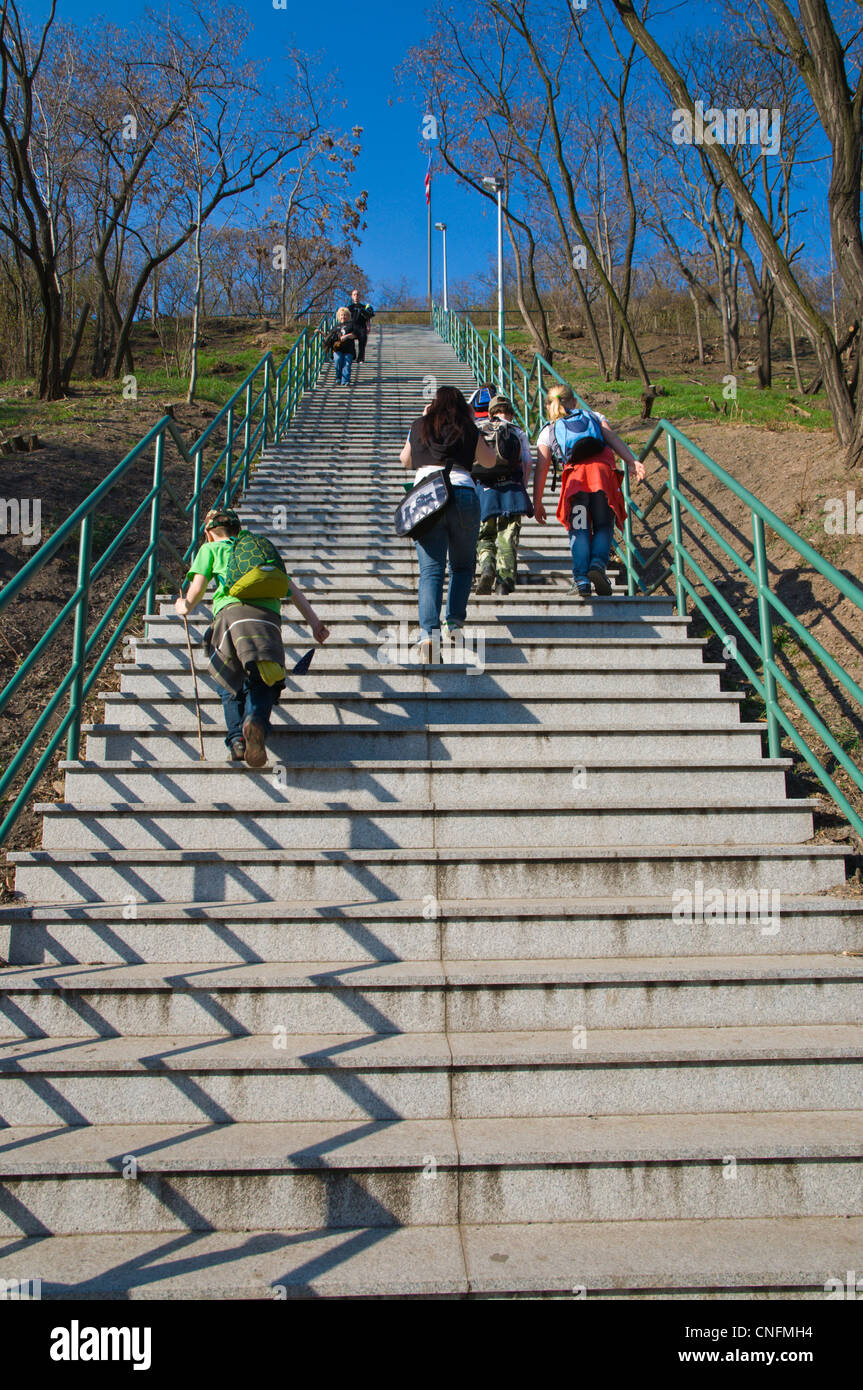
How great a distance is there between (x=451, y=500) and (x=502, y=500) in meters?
1.38

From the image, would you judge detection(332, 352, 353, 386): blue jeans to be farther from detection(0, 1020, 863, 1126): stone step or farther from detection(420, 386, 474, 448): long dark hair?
detection(0, 1020, 863, 1126): stone step

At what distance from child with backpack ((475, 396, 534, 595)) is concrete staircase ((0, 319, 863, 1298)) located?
1.48 meters

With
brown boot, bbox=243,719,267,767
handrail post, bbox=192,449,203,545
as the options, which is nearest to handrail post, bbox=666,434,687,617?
brown boot, bbox=243,719,267,767

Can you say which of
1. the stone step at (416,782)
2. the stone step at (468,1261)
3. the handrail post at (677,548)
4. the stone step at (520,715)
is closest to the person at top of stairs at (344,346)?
the handrail post at (677,548)

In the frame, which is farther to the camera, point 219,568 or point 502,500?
point 502,500

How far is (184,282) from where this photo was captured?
31.5 meters

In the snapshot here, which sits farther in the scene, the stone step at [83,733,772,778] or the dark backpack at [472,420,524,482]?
the dark backpack at [472,420,524,482]

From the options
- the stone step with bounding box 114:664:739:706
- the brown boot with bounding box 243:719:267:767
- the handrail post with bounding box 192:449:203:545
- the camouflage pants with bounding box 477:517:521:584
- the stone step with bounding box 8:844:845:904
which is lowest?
the stone step with bounding box 8:844:845:904

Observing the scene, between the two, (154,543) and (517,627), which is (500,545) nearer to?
(517,627)

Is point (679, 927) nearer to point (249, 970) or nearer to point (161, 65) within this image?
point (249, 970)

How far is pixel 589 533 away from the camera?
647 cm

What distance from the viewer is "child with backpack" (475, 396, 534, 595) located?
673 centimetres

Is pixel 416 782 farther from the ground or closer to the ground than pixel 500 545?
closer to the ground

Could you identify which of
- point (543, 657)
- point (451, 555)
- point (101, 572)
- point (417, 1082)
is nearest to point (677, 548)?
point (543, 657)
